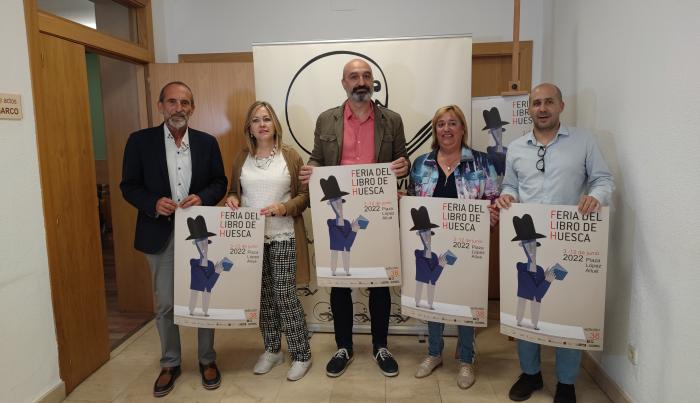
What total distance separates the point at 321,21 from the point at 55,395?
300 centimetres

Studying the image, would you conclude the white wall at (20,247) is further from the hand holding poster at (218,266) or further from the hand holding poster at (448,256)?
the hand holding poster at (448,256)

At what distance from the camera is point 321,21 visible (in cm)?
371

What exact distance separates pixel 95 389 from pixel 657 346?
9.21 ft

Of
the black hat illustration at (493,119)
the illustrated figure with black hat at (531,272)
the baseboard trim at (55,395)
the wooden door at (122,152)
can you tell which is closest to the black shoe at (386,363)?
the illustrated figure with black hat at (531,272)

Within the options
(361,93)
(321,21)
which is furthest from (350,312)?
(321,21)

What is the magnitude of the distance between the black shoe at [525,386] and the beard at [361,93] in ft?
5.51

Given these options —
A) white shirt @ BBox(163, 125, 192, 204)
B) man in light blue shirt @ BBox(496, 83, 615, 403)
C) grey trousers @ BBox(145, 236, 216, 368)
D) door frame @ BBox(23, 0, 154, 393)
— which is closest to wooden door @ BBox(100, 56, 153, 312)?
door frame @ BBox(23, 0, 154, 393)

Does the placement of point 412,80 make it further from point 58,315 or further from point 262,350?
point 58,315

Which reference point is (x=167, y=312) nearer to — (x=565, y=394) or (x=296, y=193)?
(x=296, y=193)

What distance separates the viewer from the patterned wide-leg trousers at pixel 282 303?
2.58m

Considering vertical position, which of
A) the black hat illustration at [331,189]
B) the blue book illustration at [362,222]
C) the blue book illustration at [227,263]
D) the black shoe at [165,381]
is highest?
the black hat illustration at [331,189]

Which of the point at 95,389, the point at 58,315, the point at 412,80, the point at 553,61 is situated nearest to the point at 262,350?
the point at 95,389

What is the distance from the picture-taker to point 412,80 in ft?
10.1

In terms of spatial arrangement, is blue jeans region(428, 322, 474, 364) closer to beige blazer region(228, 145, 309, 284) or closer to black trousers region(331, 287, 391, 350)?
black trousers region(331, 287, 391, 350)
